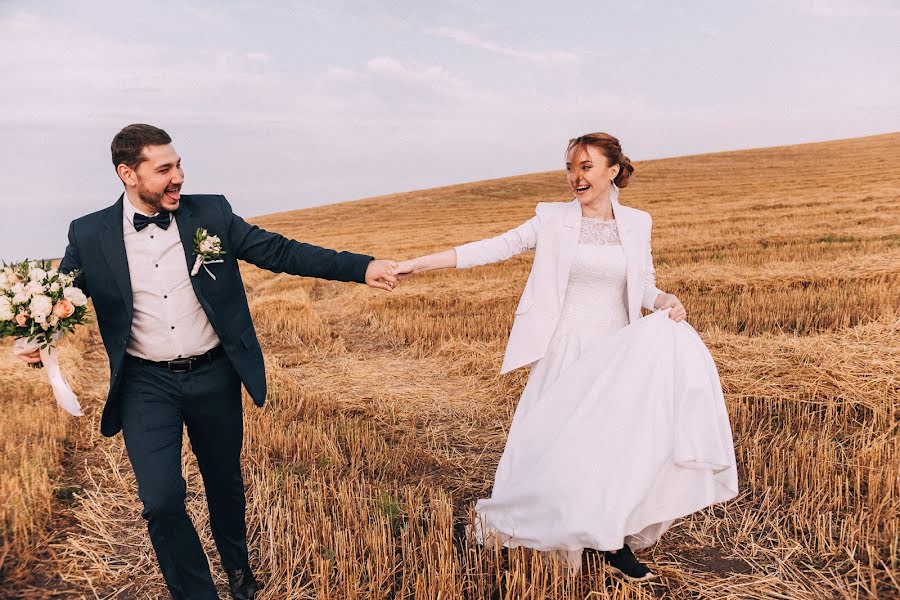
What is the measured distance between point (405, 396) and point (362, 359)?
2.46 meters

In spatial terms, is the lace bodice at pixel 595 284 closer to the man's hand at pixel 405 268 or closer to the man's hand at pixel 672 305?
the man's hand at pixel 672 305

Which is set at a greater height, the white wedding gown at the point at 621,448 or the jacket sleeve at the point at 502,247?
the jacket sleeve at the point at 502,247

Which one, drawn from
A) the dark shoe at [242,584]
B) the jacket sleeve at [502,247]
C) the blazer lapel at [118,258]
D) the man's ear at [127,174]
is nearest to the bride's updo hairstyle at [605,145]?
the jacket sleeve at [502,247]

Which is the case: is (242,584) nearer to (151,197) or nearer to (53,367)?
(53,367)

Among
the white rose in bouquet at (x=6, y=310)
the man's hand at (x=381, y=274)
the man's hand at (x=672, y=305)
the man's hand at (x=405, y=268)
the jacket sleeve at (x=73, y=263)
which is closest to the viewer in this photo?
the white rose in bouquet at (x=6, y=310)

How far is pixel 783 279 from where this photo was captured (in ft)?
39.9

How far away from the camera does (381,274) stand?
4363 millimetres

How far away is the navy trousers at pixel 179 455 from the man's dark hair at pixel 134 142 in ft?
3.80

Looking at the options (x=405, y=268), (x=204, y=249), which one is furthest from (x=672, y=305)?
(x=204, y=249)

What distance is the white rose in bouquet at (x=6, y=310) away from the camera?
3264 millimetres

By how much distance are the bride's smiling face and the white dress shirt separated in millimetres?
2445

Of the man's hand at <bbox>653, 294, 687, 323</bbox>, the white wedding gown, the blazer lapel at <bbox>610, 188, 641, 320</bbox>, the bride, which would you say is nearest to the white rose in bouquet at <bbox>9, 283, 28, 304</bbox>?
the bride

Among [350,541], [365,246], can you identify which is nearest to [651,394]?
[350,541]

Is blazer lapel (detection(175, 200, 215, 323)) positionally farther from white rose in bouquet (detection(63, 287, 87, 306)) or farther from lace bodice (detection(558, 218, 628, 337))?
lace bodice (detection(558, 218, 628, 337))
